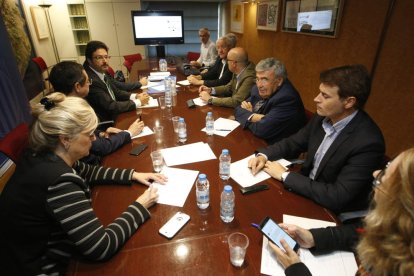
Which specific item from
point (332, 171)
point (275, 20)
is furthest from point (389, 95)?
point (275, 20)

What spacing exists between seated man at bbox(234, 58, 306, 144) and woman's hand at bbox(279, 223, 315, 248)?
1108mm

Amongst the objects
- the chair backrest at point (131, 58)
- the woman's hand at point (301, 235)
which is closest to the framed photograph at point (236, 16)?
the chair backrest at point (131, 58)

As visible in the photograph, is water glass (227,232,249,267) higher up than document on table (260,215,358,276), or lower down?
higher up

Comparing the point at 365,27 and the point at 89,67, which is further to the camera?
the point at 365,27

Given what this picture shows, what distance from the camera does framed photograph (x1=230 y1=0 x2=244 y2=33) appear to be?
654cm

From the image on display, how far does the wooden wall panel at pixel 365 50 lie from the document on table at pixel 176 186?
2369 mm

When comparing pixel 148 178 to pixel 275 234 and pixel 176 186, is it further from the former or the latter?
pixel 275 234

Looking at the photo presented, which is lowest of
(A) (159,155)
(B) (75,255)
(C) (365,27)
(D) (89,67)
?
(B) (75,255)

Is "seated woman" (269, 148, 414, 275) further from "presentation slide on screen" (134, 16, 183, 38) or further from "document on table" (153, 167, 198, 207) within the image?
"presentation slide on screen" (134, 16, 183, 38)

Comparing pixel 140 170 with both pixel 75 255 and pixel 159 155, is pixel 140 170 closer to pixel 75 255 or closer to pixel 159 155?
pixel 159 155

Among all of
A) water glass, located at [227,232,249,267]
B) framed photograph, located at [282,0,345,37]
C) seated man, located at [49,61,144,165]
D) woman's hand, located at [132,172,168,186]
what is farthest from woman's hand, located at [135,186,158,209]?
framed photograph, located at [282,0,345,37]

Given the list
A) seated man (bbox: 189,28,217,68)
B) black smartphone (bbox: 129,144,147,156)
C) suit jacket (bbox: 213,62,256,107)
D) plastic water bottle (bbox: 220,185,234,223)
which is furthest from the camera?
seated man (bbox: 189,28,217,68)

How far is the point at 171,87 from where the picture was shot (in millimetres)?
3064

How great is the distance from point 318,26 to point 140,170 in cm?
341
